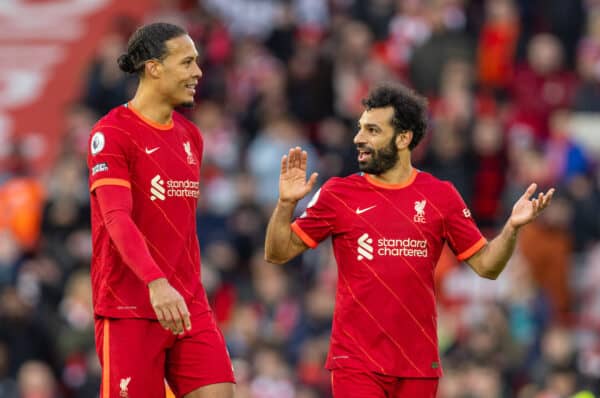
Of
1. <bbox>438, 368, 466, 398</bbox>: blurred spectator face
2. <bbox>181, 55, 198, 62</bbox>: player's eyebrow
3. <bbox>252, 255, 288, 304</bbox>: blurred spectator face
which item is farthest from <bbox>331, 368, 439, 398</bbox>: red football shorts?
<bbox>252, 255, 288, 304</bbox>: blurred spectator face

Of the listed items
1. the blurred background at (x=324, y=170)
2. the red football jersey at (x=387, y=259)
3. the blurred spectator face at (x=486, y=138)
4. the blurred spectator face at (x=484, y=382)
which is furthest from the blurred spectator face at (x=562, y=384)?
the red football jersey at (x=387, y=259)

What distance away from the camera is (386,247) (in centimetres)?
918

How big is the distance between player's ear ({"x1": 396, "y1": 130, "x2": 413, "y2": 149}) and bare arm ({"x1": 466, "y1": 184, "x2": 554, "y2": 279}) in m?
0.72

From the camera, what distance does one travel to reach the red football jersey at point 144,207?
8.78m

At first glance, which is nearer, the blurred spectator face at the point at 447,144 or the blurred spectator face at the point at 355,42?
the blurred spectator face at the point at 447,144

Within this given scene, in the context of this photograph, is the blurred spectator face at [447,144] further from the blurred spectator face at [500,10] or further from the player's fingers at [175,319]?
the player's fingers at [175,319]

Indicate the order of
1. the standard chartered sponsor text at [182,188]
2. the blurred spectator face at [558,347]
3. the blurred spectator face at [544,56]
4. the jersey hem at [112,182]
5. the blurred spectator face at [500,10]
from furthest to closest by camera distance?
1. the blurred spectator face at [500,10]
2. the blurred spectator face at [544,56]
3. the blurred spectator face at [558,347]
4. the standard chartered sponsor text at [182,188]
5. the jersey hem at [112,182]

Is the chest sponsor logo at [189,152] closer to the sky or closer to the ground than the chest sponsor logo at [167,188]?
closer to the sky

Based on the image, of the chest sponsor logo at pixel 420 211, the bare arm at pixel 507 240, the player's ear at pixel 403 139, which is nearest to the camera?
the bare arm at pixel 507 240

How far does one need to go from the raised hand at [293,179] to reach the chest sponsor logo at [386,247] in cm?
44

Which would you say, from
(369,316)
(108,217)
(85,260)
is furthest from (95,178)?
(85,260)

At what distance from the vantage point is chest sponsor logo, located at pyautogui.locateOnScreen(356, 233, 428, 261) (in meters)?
9.18

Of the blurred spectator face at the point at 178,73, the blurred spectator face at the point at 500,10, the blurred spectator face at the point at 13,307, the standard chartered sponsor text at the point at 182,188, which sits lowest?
the blurred spectator face at the point at 13,307

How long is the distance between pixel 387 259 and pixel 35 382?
7.13 m
